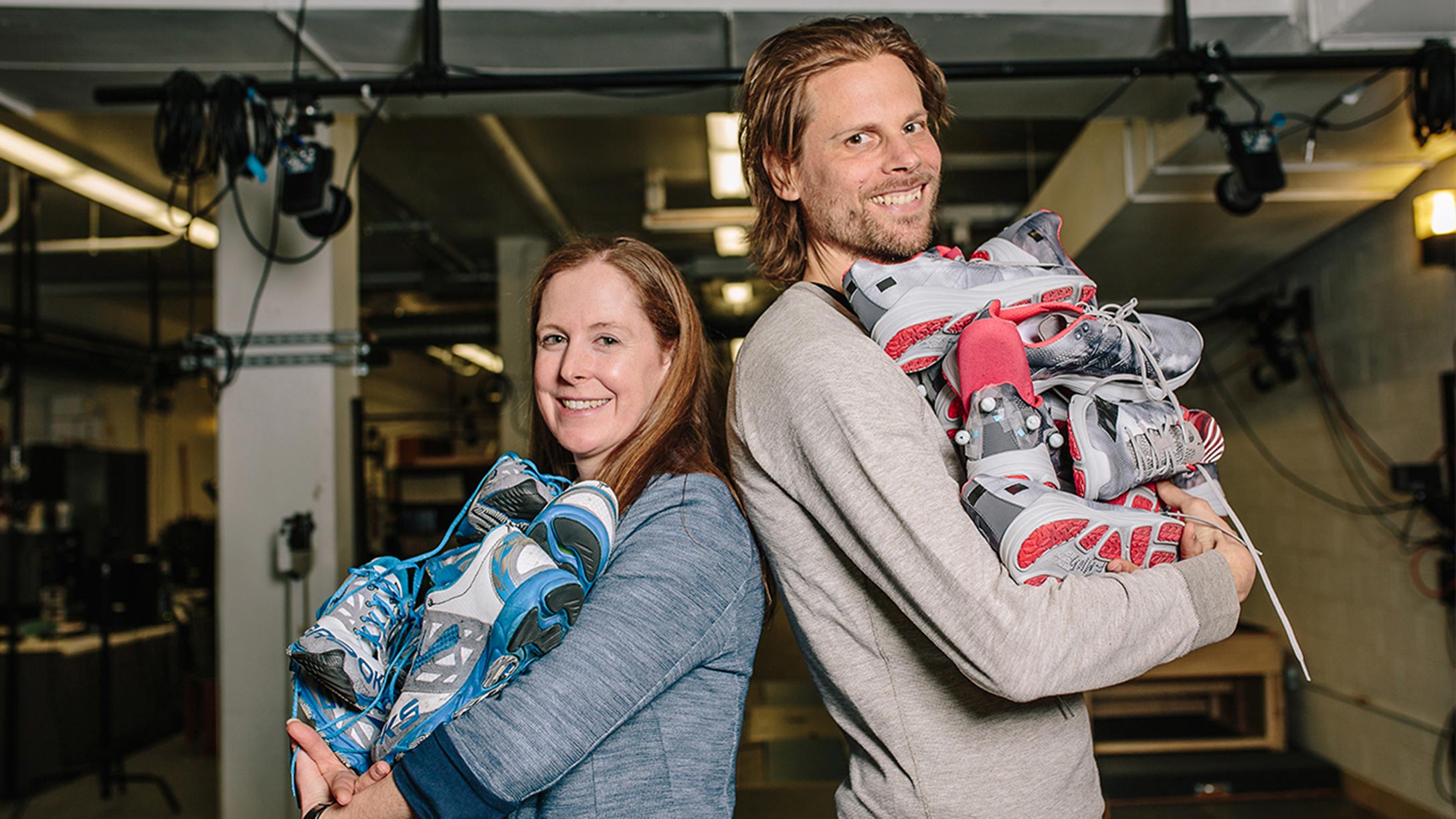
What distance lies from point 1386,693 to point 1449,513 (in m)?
0.98

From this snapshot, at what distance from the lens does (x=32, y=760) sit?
5242 millimetres

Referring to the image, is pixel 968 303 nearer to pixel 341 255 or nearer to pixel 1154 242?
pixel 341 255

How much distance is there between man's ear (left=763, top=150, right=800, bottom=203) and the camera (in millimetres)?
1306

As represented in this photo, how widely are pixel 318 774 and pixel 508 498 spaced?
36cm

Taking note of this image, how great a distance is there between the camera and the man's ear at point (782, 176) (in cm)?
131

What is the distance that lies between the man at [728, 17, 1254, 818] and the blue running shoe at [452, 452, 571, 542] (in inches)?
10.0

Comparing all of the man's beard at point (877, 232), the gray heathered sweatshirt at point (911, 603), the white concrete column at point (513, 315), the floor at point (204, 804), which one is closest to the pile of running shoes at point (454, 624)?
the gray heathered sweatshirt at point (911, 603)

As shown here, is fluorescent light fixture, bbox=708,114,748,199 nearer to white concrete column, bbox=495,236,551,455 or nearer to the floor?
white concrete column, bbox=495,236,551,455

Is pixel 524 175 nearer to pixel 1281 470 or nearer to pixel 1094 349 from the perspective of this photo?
pixel 1281 470

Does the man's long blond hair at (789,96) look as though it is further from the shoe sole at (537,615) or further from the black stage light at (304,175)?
the black stage light at (304,175)

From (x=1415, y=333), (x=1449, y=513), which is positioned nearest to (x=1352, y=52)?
(x=1415, y=333)

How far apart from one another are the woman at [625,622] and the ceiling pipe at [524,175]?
2.92m

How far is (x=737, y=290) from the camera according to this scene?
656cm

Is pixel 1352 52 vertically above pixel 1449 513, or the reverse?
pixel 1352 52
